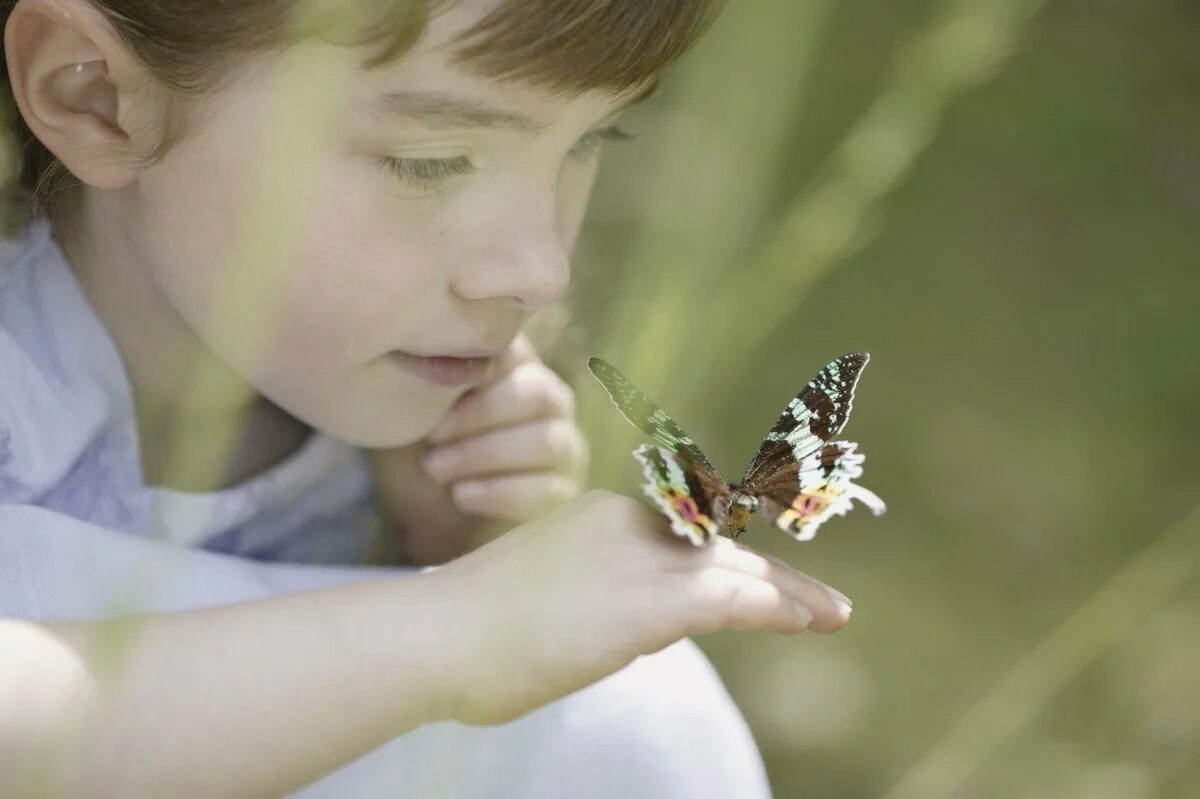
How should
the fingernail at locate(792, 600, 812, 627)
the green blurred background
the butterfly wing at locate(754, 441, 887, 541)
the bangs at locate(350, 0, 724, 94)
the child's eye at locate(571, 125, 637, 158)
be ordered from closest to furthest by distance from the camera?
the butterfly wing at locate(754, 441, 887, 541)
the fingernail at locate(792, 600, 812, 627)
the bangs at locate(350, 0, 724, 94)
the child's eye at locate(571, 125, 637, 158)
the green blurred background

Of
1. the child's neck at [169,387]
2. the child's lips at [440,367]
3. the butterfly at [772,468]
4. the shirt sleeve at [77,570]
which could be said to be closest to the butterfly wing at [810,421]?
the butterfly at [772,468]

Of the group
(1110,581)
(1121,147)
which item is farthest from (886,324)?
(1121,147)

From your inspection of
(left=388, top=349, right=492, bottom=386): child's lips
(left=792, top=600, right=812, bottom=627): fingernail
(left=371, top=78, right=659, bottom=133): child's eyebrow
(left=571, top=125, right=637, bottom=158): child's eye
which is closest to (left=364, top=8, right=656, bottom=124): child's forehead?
(left=371, top=78, right=659, bottom=133): child's eyebrow

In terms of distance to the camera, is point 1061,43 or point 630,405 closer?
point 630,405

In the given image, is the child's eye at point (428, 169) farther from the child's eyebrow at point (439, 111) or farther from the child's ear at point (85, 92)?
the child's ear at point (85, 92)

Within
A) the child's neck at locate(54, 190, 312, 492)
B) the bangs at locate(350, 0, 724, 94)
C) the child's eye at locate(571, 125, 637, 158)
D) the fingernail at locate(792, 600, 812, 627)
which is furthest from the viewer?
the child's neck at locate(54, 190, 312, 492)

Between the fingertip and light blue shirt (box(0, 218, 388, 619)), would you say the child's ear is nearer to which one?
light blue shirt (box(0, 218, 388, 619))

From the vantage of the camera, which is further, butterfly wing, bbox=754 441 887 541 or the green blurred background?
the green blurred background

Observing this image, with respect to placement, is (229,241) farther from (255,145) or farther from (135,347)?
(135,347)
